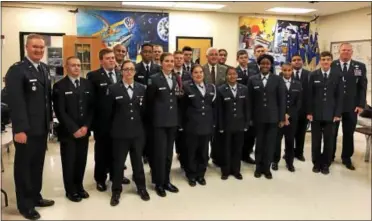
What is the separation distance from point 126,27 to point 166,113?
194 inches

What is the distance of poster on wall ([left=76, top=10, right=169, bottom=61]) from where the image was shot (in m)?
7.73

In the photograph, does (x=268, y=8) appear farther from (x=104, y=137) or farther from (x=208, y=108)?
(x=104, y=137)

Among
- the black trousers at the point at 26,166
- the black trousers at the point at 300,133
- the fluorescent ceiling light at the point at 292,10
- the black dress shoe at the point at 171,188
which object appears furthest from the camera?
the fluorescent ceiling light at the point at 292,10

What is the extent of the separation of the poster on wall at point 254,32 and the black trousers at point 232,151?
197 inches

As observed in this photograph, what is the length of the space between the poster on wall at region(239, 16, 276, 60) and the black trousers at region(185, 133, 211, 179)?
5230mm

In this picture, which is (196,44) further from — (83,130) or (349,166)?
(83,130)

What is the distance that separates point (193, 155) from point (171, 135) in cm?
40

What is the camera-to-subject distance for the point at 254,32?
345 inches

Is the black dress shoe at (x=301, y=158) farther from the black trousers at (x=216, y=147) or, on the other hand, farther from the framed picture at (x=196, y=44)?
the framed picture at (x=196, y=44)

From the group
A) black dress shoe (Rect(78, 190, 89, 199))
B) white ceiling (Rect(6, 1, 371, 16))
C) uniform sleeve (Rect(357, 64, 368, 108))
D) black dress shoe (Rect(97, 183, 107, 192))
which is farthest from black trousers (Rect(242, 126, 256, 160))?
white ceiling (Rect(6, 1, 371, 16))

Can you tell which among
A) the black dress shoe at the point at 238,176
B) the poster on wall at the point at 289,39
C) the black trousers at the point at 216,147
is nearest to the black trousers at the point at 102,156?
the black trousers at the point at 216,147

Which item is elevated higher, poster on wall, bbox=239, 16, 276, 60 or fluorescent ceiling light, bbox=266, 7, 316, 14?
fluorescent ceiling light, bbox=266, 7, 316, 14

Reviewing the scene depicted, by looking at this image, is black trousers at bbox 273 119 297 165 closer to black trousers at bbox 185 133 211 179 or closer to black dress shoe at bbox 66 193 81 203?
black trousers at bbox 185 133 211 179

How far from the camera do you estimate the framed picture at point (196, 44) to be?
8.42 meters
